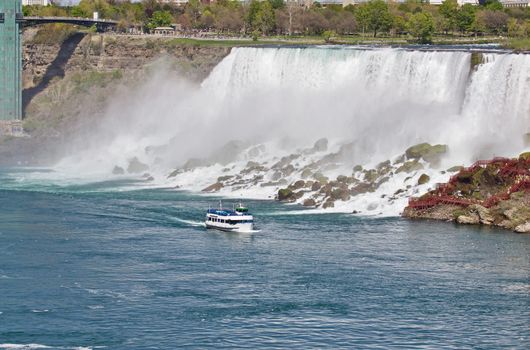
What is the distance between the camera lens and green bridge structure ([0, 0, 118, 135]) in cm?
10725

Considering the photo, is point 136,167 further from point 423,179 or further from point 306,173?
point 423,179

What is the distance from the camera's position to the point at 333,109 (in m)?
91.4

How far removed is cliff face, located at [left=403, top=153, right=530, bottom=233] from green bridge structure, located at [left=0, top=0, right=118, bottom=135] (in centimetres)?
4902

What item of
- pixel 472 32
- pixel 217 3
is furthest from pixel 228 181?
pixel 217 3

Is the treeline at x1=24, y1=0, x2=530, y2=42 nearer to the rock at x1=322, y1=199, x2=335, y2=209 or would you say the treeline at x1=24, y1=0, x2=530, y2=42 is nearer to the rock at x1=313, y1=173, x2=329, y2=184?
the rock at x1=313, y1=173, x2=329, y2=184

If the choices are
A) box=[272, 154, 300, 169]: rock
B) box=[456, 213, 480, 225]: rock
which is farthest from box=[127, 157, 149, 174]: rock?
box=[456, 213, 480, 225]: rock

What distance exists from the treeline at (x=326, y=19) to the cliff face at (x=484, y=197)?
2242 inches

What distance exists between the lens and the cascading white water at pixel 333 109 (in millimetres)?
77750

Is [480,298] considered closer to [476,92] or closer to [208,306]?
[208,306]

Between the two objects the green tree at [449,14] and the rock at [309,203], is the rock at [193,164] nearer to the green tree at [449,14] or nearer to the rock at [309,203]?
the rock at [309,203]

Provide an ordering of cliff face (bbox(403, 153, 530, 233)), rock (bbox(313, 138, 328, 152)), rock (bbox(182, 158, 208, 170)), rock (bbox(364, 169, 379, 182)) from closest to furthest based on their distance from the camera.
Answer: cliff face (bbox(403, 153, 530, 233)) → rock (bbox(364, 169, 379, 182)) → rock (bbox(313, 138, 328, 152)) → rock (bbox(182, 158, 208, 170))

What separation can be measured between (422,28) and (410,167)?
5343 cm

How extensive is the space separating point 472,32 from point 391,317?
89.7 m

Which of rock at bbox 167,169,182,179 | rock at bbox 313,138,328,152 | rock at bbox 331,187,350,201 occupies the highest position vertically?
rock at bbox 313,138,328,152
